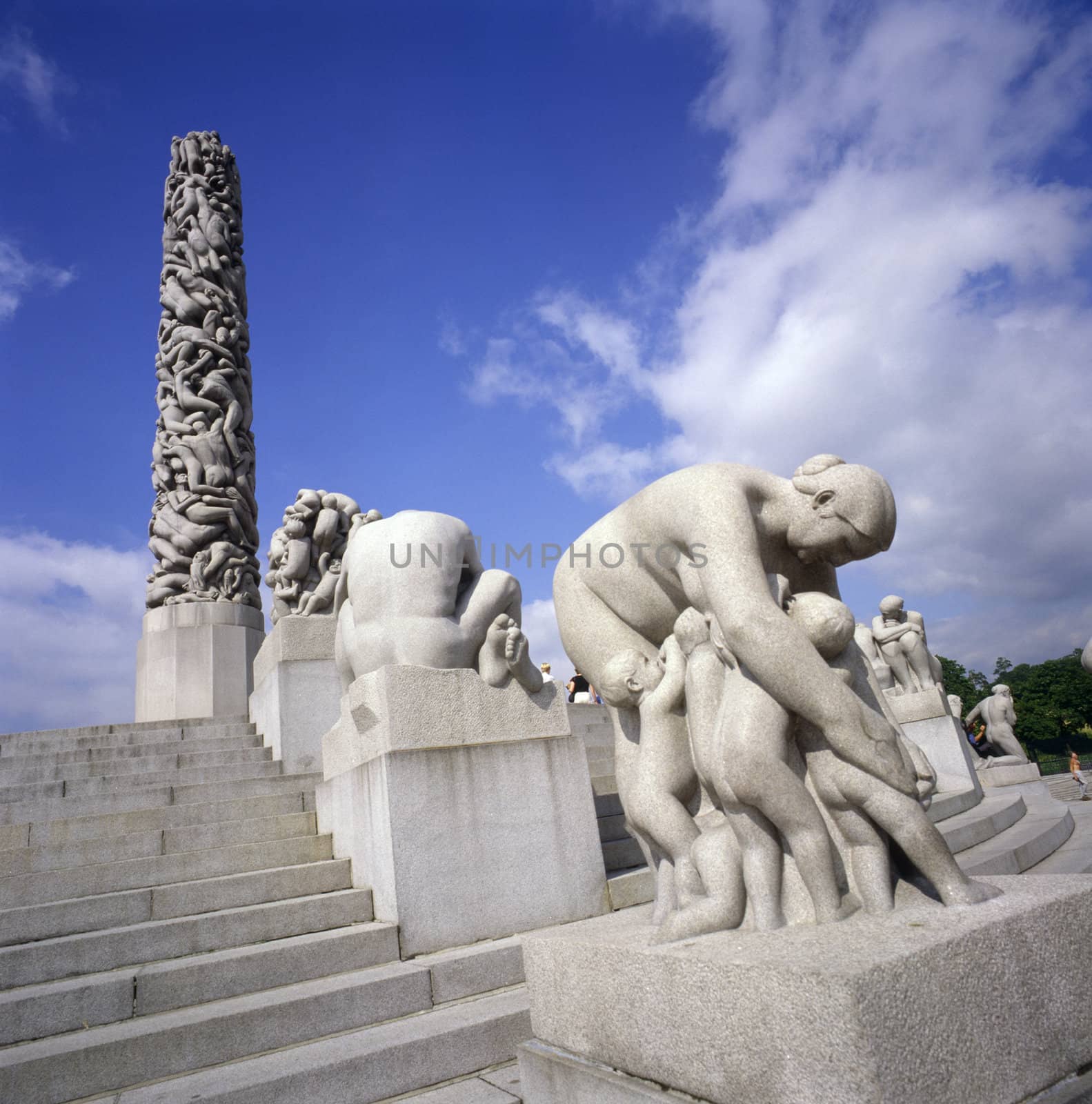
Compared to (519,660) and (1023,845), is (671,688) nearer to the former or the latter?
(519,660)

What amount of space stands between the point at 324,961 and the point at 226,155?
783 inches

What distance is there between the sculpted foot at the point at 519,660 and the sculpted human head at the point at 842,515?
2.74m

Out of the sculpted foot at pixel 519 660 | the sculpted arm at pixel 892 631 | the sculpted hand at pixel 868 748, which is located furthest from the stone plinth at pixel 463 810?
the sculpted arm at pixel 892 631

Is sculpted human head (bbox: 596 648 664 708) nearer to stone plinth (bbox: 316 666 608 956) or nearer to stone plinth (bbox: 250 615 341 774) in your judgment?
→ stone plinth (bbox: 316 666 608 956)

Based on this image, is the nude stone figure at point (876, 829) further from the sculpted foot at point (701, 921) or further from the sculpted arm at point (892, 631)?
the sculpted arm at point (892, 631)

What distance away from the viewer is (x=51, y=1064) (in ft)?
10.9

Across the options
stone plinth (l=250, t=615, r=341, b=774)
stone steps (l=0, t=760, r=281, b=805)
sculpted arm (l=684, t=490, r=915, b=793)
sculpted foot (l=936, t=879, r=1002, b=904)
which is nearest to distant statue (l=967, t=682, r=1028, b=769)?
stone plinth (l=250, t=615, r=341, b=774)

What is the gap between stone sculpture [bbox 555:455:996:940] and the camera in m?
2.55

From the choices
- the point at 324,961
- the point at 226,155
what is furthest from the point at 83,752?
the point at 226,155

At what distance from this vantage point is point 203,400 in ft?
52.6

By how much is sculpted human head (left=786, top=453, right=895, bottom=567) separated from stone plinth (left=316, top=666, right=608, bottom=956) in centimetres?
272

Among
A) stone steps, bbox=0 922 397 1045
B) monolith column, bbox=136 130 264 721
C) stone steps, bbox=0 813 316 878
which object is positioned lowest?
stone steps, bbox=0 922 397 1045

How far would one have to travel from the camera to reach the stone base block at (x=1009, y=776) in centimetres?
1362

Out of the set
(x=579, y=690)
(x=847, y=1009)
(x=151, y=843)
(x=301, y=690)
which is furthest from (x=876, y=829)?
(x=579, y=690)
